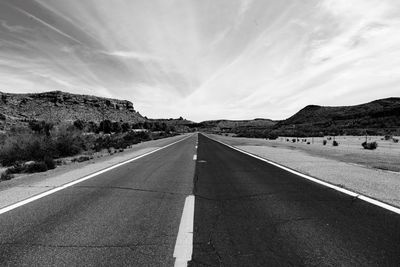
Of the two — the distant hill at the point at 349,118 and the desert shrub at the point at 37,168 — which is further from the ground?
the distant hill at the point at 349,118

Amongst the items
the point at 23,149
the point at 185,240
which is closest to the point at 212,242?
the point at 185,240

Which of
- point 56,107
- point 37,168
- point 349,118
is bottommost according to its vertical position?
point 37,168

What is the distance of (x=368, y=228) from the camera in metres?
4.31

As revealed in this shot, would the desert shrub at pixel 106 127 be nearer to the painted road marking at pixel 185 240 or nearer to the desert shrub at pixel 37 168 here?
the desert shrub at pixel 37 168

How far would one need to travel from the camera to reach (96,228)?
4.45 meters

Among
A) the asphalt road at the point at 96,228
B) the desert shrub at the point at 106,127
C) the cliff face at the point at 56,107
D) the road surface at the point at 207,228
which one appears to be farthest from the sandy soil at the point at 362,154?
the cliff face at the point at 56,107

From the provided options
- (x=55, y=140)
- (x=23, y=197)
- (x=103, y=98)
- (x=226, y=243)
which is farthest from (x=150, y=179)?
(x=103, y=98)

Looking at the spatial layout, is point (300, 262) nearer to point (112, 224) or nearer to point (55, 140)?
point (112, 224)

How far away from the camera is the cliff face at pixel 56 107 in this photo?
3201 inches

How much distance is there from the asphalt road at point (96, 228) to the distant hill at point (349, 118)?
6294cm

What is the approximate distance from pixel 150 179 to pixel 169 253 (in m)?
5.61

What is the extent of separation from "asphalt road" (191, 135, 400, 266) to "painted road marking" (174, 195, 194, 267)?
0.30 ft

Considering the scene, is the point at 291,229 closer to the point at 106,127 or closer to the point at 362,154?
the point at 362,154

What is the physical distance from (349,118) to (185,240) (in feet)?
356
